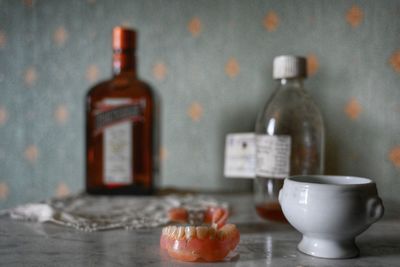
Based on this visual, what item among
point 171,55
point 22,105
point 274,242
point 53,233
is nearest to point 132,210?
point 53,233

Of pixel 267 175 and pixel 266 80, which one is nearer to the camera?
pixel 267 175

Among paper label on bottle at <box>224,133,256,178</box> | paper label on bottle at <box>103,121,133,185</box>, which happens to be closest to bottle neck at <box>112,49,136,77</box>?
paper label on bottle at <box>103,121,133,185</box>

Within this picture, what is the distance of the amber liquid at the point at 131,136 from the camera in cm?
90

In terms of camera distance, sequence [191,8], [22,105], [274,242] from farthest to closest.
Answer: [22,105]
[191,8]
[274,242]

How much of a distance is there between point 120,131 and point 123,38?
199 mm

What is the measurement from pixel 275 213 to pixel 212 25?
0.52m

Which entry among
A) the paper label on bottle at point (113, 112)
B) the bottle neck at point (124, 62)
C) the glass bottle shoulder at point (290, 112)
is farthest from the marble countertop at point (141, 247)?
the bottle neck at point (124, 62)

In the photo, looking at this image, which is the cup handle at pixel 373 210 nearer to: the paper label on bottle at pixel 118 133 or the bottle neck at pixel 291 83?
the bottle neck at pixel 291 83

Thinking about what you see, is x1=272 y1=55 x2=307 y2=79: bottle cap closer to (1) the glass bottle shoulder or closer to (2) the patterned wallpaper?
(1) the glass bottle shoulder

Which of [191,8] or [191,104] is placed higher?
[191,8]

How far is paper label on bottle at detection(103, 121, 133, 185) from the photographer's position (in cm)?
90

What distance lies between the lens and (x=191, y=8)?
1.03 meters

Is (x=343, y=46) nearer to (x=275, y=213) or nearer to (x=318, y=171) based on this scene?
(x=318, y=171)

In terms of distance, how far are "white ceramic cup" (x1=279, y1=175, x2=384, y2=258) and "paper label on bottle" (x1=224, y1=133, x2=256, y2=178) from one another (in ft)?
1.21
